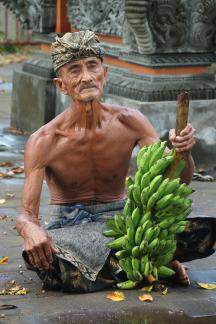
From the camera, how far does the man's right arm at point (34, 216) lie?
570 cm

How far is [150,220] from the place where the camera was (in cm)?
585

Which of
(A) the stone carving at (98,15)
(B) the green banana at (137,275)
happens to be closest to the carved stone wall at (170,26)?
(A) the stone carving at (98,15)

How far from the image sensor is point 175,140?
5785mm

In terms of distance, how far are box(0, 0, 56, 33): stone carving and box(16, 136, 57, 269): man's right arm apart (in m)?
6.44

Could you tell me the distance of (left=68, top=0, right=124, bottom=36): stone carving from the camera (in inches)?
426

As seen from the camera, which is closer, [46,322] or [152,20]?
[46,322]

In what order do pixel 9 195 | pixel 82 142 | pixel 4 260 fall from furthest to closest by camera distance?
pixel 9 195 → pixel 4 260 → pixel 82 142

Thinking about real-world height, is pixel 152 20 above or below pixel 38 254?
above

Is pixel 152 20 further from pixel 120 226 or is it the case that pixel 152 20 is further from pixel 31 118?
pixel 120 226

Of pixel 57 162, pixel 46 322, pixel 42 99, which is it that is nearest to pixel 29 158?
pixel 57 162

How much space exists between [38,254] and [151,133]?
3.63ft

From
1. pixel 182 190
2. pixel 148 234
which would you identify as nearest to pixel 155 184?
pixel 182 190

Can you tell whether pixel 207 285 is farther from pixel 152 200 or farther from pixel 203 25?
pixel 203 25

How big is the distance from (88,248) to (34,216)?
370 mm
